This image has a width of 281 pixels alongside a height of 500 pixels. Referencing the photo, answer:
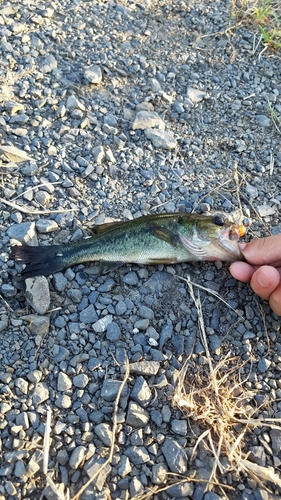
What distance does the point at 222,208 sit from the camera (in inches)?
→ 177

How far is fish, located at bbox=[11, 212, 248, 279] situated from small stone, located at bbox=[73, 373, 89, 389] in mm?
819

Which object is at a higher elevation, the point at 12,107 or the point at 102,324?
the point at 12,107

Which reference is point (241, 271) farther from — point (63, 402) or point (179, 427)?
point (63, 402)

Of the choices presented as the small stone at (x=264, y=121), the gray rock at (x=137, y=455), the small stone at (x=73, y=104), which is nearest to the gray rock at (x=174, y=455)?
the gray rock at (x=137, y=455)

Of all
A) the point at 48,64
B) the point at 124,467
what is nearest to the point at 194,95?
the point at 48,64

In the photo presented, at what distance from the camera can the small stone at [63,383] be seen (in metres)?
3.37

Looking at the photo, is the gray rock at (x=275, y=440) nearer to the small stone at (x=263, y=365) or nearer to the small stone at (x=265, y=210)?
the small stone at (x=263, y=365)

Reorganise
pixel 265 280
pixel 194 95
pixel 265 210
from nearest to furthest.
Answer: pixel 265 280 < pixel 265 210 < pixel 194 95

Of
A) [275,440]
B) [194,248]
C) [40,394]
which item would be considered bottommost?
[40,394]

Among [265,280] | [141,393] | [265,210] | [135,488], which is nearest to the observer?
[135,488]

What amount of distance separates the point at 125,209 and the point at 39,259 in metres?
0.94

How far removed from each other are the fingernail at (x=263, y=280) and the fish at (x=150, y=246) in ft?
1.08

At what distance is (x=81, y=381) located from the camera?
3.41 meters

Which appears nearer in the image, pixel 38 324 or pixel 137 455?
pixel 137 455
